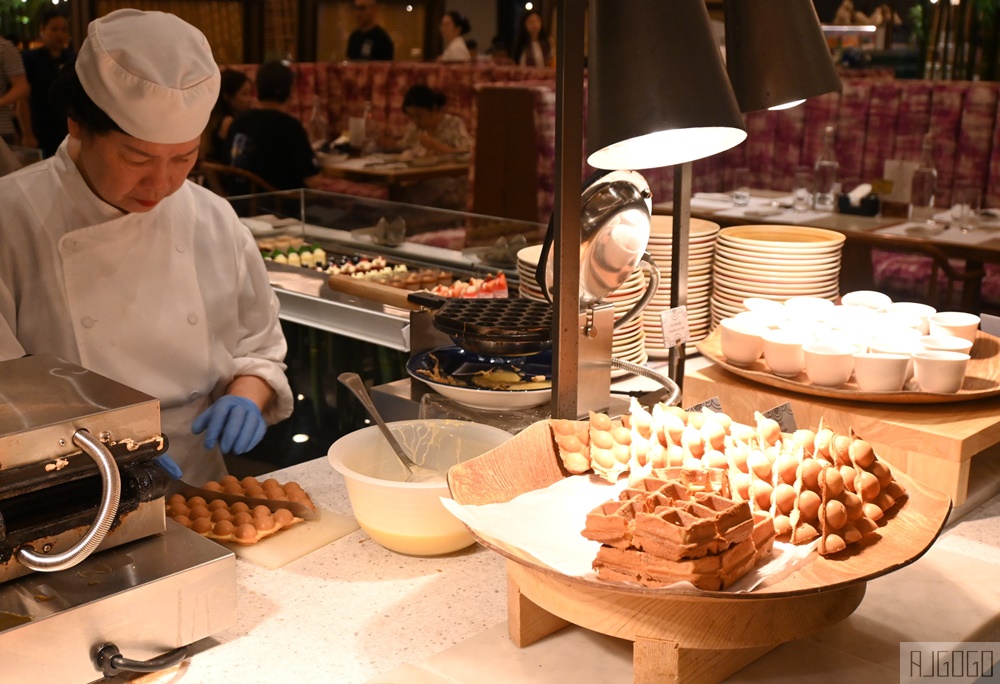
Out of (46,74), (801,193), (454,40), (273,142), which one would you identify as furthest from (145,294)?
(454,40)

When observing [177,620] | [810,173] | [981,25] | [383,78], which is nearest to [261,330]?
[177,620]

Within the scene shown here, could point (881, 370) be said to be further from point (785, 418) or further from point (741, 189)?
point (741, 189)

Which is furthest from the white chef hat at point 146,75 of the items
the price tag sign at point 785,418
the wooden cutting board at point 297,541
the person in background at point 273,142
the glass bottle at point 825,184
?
the person in background at point 273,142

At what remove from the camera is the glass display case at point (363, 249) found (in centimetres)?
310

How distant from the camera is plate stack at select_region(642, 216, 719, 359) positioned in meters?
2.31

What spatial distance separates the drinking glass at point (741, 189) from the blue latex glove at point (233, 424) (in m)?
3.37

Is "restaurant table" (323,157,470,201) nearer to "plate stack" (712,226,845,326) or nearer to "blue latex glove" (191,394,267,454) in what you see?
"plate stack" (712,226,845,326)

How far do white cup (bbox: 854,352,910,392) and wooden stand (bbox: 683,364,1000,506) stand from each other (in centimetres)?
4

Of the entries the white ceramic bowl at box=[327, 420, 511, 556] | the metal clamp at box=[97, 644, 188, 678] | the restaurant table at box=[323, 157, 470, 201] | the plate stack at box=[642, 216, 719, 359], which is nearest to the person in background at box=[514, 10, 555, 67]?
the restaurant table at box=[323, 157, 470, 201]

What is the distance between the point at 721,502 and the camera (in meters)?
1.03

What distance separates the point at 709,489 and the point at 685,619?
19 centimetres

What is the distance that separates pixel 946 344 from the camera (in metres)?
1.69

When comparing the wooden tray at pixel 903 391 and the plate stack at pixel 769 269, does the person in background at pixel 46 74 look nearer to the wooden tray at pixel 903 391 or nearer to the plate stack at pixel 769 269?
the plate stack at pixel 769 269

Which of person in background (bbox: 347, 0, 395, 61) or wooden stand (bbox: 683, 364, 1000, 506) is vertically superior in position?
person in background (bbox: 347, 0, 395, 61)
